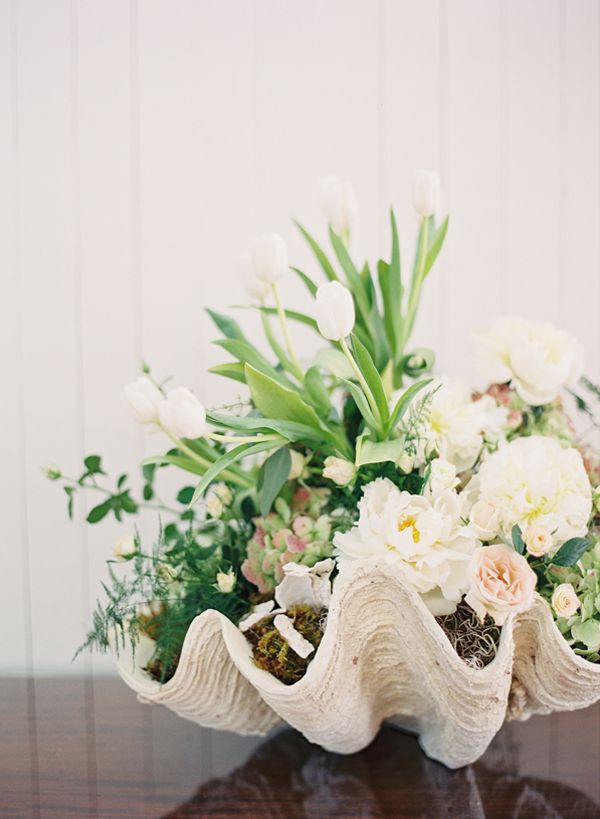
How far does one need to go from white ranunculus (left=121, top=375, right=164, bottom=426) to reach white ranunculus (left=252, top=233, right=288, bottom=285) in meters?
0.15

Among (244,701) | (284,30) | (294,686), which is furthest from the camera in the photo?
(284,30)

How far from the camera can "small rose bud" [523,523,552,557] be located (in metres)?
0.62

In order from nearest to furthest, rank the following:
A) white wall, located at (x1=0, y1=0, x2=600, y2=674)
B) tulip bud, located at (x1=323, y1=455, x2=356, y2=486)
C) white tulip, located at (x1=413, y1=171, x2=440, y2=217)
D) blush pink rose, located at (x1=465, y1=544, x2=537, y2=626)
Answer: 1. blush pink rose, located at (x1=465, y1=544, x2=537, y2=626)
2. tulip bud, located at (x1=323, y1=455, x2=356, y2=486)
3. white tulip, located at (x1=413, y1=171, x2=440, y2=217)
4. white wall, located at (x1=0, y1=0, x2=600, y2=674)

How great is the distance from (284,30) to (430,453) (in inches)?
25.3

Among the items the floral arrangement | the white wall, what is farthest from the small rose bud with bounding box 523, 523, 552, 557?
the white wall

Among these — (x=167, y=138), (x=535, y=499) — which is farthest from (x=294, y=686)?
(x=167, y=138)

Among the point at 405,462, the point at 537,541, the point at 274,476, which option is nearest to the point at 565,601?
the point at 537,541

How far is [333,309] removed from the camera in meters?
0.62

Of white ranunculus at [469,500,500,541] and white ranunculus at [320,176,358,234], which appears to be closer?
white ranunculus at [469,500,500,541]

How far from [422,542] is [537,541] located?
9 cm

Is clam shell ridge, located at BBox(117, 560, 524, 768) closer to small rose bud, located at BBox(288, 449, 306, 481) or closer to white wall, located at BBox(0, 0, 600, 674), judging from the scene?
small rose bud, located at BBox(288, 449, 306, 481)

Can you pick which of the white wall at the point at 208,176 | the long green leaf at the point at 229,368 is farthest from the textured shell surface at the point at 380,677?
the white wall at the point at 208,176

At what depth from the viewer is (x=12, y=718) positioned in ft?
3.01

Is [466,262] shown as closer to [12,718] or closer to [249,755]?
[249,755]
